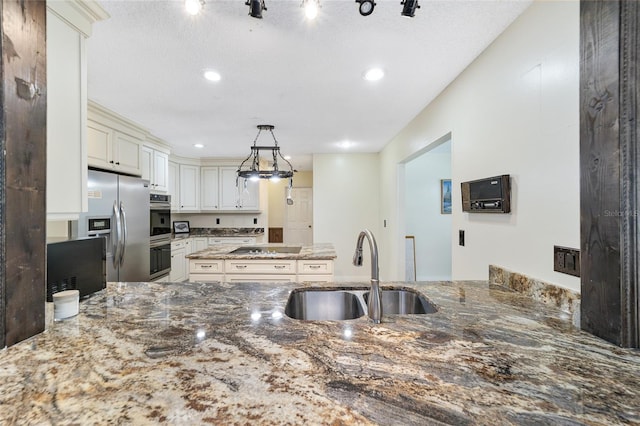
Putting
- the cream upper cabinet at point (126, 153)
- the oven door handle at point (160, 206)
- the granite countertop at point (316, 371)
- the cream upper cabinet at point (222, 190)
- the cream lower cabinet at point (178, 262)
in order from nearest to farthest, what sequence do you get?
the granite countertop at point (316, 371) → the cream upper cabinet at point (126, 153) → the oven door handle at point (160, 206) → the cream lower cabinet at point (178, 262) → the cream upper cabinet at point (222, 190)

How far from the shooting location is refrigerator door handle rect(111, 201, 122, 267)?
278 cm

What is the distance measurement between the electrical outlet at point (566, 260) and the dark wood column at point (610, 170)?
166 mm

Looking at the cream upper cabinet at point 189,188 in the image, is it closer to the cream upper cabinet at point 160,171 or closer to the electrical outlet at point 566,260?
the cream upper cabinet at point 160,171

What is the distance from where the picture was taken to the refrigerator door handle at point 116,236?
2779 millimetres

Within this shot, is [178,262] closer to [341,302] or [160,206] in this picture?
[160,206]

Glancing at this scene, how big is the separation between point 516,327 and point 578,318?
24 centimetres

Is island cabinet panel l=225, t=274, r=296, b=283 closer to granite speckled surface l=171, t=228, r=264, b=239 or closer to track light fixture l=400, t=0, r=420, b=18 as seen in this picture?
track light fixture l=400, t=0, r=420, b=18

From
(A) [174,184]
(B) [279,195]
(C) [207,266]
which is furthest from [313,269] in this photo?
(B) [279,195]

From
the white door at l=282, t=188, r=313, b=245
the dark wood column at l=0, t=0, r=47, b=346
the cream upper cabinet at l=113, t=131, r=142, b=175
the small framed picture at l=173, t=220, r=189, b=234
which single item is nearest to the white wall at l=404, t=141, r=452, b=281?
the white door at l=282, t=188, r=313, b=245

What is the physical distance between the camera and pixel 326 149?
4727 mm

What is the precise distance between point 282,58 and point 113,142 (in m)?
2.29

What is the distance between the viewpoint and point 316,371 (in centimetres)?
73

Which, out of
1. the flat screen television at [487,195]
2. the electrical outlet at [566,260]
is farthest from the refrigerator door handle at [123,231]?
the electrical outlet at [566,260]

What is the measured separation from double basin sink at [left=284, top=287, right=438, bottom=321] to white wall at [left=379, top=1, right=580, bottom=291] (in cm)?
63
